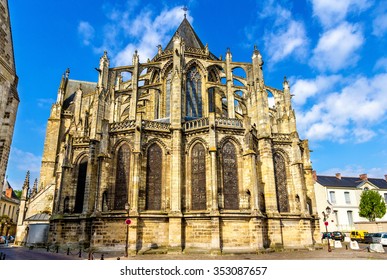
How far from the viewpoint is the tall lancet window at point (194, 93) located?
24969mm

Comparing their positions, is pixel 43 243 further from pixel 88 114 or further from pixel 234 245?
pixel 234 245

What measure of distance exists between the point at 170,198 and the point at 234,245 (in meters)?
4.92

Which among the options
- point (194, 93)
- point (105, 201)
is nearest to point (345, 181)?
point (194, 93)

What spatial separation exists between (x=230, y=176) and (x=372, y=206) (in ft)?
85.7

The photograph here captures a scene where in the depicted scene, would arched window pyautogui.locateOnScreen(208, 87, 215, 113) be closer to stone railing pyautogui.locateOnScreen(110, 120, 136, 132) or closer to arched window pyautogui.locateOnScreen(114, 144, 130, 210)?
stone railing pyautogui.locateOnScreen(110, 120, 136, 132)

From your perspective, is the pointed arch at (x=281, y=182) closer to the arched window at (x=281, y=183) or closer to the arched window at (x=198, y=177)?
the arched window at (x=281, y=183)

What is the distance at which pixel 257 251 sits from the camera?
53.9 feet

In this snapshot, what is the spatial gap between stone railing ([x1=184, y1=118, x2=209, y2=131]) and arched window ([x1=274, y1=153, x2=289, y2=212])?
21.3ft

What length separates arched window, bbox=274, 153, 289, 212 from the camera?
67.2 ft

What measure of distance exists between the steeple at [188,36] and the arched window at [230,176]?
1437 centimetres

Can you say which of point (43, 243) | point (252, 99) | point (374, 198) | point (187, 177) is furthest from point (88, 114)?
point (374, 198)

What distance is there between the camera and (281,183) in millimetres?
21109

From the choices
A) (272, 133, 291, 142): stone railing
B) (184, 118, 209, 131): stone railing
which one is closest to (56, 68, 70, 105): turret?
(184, 118, 209, 131): stone railing

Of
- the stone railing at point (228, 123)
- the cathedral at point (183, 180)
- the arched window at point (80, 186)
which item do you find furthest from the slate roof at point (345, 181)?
the arched window at point (80, 186)
